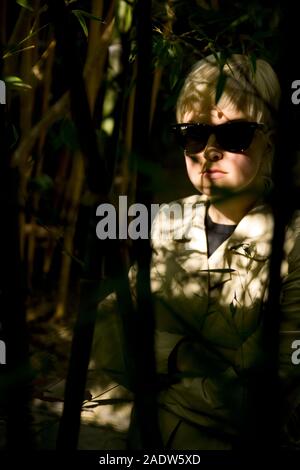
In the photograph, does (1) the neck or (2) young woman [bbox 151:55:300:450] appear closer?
(2) young woman [bbox 151:55:300:450]

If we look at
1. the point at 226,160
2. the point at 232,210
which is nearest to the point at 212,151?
the point at 226,160

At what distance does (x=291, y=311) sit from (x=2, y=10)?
4.72 ft

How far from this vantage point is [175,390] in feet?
3.80

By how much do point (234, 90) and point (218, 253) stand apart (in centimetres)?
31

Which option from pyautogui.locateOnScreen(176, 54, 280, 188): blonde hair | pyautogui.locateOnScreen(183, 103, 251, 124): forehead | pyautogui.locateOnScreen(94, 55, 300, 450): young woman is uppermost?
pyautogui.locateOnScreen(176, 54, 280, 188): blonde hair

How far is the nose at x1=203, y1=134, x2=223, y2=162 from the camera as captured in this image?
119 cm

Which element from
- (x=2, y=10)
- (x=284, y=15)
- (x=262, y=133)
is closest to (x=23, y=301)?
(x=284, y=15)

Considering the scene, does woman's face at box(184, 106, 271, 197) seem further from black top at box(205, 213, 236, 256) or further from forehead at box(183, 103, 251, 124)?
black top at box(205, 213, 236, 256)

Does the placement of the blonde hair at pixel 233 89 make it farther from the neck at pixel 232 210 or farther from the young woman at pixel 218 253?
the neck at pixel 232 210

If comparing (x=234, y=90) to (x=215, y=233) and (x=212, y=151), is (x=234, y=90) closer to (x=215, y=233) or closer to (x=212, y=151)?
(x=212, y=151)

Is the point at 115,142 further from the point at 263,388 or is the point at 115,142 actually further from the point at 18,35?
the point at 18,35

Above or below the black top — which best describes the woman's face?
above

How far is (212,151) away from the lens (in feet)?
3.91

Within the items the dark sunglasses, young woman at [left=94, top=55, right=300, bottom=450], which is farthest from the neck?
the dark sunglasses
